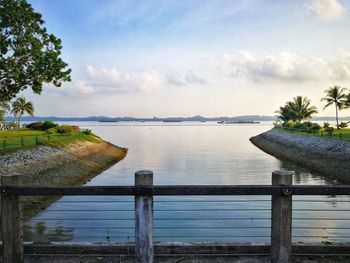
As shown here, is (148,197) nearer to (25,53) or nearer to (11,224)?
(11,224)

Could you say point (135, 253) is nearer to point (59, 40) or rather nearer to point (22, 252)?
point (22, 252)

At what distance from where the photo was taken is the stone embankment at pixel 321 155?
1404 inches

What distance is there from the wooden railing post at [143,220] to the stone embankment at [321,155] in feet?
98.8

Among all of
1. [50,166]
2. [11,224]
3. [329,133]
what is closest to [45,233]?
[11,224]

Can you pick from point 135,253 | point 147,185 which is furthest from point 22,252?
point 147,185

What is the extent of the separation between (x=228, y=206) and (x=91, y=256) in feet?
56.5

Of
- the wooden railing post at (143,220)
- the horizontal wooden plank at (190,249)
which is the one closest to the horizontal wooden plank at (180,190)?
the wooden railing post at (143,220)

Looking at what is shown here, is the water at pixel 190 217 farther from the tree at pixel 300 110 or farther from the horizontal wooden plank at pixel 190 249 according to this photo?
the tree at pixel 300 110

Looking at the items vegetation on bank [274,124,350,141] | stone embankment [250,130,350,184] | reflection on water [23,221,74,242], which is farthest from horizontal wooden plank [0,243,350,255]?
vegetation on bank [274,124,350,141]

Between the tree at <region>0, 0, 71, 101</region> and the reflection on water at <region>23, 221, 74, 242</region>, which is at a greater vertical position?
the tree at <region>0, 0, 71, 101</region>

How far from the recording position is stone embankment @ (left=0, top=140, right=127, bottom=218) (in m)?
27.3

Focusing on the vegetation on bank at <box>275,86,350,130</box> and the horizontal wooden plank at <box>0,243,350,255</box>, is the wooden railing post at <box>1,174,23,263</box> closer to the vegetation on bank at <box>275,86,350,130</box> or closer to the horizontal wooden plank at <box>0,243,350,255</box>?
the horizontal wooden plank at <box>0,243,350,255</box>

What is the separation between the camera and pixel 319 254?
244 inches

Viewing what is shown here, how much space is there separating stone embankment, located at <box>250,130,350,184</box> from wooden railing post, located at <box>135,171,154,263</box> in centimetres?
3011
